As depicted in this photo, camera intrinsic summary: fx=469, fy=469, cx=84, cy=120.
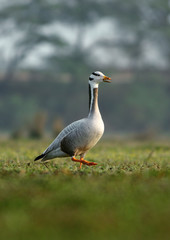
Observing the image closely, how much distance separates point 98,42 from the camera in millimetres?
39406

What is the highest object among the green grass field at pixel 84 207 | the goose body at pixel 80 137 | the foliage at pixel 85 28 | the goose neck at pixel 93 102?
the foliage at pixel 85 28

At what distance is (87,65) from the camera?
126 ft

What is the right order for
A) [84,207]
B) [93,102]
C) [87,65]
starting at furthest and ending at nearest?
[87,65]
[93,102]
[84,207]

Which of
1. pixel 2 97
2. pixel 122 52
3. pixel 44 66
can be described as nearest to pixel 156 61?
pixel 122 52

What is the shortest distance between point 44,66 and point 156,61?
9.48 m

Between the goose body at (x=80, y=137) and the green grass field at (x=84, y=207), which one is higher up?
the goose body at (x=80, y=137)

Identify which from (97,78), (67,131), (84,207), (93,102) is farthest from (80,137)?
(84,207)

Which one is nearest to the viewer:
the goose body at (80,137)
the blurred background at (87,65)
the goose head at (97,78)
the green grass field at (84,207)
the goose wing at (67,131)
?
the green grass field at (84,207)

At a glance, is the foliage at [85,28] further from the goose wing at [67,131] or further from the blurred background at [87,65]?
the goose wing at [67,131]

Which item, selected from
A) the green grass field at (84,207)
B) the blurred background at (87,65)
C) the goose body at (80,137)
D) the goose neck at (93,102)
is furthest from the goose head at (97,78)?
the blurred background at (87,65)

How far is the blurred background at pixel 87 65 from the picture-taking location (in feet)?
126

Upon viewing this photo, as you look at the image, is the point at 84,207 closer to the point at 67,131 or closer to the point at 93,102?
the point at 67,131

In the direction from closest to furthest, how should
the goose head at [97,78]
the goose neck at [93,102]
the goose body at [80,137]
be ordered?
the goose body at [80,137] < the goose neck at [93,102] < the goose head at [97,78]

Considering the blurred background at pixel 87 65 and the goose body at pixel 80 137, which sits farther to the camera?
the blurred background at pixel 87 65
